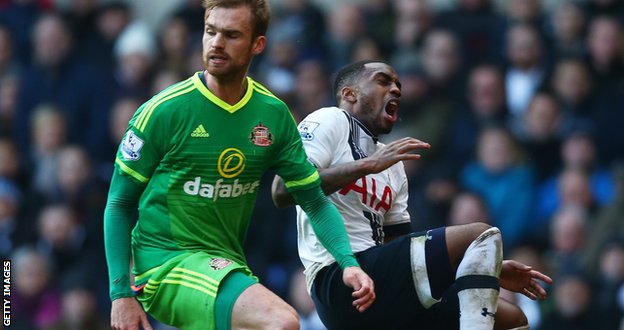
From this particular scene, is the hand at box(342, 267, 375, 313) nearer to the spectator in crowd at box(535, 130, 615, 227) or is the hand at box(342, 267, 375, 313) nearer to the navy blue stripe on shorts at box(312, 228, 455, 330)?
the navy blue stripe on shorts at box(312, 228, 455, 330)

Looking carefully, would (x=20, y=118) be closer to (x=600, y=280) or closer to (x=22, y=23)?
(x=22, y=23)

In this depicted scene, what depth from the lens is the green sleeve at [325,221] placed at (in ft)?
22.0

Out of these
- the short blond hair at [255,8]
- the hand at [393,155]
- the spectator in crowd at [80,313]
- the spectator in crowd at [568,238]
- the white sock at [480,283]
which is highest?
the short blond hair at [255,8]

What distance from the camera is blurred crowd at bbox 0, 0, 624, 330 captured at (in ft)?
36.9

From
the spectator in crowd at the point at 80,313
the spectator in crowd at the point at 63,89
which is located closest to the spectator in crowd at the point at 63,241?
the spectator in crowd at the point at 80,313

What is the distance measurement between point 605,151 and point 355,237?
4.89 metres

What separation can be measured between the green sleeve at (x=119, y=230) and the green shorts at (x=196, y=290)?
0.82ft

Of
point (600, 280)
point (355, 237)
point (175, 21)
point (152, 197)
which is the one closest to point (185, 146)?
point (152, 197)

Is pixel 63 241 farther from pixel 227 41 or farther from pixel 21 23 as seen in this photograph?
pixel 227 41

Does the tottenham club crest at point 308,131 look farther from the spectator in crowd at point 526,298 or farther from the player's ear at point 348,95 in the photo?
the spectator in crowd at point 526,298

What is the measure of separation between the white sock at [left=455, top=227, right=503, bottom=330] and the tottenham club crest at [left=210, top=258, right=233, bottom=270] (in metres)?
1.14

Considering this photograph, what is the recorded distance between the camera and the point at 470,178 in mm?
11750

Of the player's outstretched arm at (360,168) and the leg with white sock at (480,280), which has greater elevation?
the player's outstretched arm at (360,168)

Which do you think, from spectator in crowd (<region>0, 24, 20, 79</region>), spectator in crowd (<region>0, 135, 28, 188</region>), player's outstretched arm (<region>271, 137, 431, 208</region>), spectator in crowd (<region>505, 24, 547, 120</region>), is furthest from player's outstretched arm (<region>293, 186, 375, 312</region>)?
spectator in crowd (<region>0, 24, 20, 79</region>)
